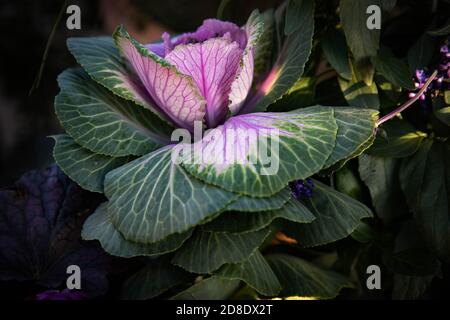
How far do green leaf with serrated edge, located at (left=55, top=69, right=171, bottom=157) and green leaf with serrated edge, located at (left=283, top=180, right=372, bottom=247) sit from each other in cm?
21

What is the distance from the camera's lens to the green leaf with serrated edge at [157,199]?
1.85ft

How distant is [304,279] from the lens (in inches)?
29.0

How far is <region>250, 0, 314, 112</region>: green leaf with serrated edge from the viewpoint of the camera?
2.30 ft

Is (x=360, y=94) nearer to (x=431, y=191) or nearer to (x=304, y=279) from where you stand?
(x=431, y=191)

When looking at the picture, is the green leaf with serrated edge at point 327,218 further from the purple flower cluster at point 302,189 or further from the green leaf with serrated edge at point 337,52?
the green leaf with serrated edge at point 337,52

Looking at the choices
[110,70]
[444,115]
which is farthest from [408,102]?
[110,70]

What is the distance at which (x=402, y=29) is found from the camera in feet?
2.82

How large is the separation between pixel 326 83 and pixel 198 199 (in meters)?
0.36

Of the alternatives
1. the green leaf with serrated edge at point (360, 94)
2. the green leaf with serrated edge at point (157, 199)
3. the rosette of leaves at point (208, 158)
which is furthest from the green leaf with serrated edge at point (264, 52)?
the green leaf with serrated edge at point (157, 199)

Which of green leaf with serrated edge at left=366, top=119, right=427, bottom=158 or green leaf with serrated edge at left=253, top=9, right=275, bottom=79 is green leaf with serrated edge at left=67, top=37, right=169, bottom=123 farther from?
green leaf with serrated edge at left=366, top=119, right=427, bottom=158

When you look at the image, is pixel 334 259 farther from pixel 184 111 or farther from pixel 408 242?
pixel 184 111

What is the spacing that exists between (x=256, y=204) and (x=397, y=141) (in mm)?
265

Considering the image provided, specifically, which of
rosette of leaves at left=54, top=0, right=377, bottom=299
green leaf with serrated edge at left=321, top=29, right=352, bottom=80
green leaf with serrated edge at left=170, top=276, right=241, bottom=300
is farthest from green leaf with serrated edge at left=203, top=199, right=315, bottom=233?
green leaf with serrated edge at left=321, top=29, right=352, bottom=80

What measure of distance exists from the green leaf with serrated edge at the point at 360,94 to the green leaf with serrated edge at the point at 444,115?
8 centimetres
